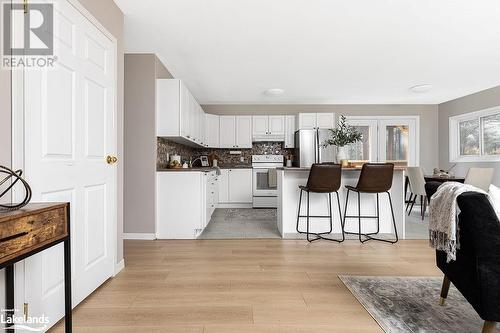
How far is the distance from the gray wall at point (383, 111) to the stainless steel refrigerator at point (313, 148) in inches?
34.2

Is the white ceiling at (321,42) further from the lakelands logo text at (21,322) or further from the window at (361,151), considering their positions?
the lakelands logo text at (21,322)

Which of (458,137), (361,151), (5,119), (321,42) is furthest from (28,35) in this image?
(458,137)

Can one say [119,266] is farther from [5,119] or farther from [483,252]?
[483,252]

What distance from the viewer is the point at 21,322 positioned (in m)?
1.44

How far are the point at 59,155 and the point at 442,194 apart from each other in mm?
2372

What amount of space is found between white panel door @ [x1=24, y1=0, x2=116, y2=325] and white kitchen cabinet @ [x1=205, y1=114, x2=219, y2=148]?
4019 millimetres

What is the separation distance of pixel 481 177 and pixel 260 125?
169 inches

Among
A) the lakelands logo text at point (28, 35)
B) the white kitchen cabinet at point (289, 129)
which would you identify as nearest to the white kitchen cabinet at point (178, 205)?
the lakelands logo text at point (28, 35)

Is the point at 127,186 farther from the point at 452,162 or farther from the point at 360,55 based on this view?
the point at 452,162

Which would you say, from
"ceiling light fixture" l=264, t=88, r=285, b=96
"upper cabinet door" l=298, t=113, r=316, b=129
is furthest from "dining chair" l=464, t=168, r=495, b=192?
"ceiling light fixture" l=264, t=88, r=285, b=96

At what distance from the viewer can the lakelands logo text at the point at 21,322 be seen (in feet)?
4.48

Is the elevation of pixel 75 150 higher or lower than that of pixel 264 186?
higher

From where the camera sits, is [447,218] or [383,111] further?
[383,111]

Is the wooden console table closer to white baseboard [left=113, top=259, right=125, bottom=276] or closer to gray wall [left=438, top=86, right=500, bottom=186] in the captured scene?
white baseboard [left=113, top=259, right=125, bottom=276]
